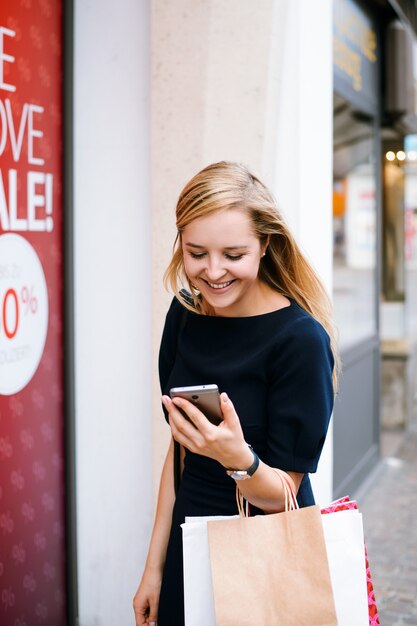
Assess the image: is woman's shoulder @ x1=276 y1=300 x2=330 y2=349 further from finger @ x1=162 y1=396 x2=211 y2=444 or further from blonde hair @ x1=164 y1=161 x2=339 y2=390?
finger @ x1=162 y1=396 x2=211 y2=444

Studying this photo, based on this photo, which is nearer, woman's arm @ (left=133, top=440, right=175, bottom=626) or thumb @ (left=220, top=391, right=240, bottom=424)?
thumb @ (left=220, top=391, right=240, bottom=424)

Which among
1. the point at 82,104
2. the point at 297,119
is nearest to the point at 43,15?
the point at 82,104

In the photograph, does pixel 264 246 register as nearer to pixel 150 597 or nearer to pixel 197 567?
pixel 197 567

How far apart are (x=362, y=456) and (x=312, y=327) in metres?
5.20

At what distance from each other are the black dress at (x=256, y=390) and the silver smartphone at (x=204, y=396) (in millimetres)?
247

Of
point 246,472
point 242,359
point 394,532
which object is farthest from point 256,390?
point 394,532

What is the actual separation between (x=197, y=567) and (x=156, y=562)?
0.41 m

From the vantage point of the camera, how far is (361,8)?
263 inches

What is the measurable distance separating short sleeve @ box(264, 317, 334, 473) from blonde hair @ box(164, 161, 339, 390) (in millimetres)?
201

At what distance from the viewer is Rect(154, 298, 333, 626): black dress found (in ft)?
6.40

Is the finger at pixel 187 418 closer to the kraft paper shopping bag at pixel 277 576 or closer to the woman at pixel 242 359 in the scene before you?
the woman at pixel 242 359

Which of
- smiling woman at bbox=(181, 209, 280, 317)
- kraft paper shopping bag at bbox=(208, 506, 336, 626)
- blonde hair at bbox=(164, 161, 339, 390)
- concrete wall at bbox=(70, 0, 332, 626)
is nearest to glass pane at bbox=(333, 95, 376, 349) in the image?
concrete wall at bbox=(70, 0, 332, 626)

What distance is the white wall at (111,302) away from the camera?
11.5ft

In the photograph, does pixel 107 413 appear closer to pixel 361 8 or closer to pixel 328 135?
pixel 328 135
